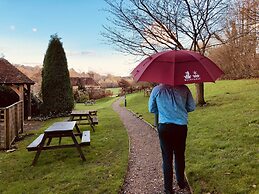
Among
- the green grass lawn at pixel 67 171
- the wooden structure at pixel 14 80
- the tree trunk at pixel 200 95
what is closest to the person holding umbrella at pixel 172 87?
the green grass lawn at pixel 67 171

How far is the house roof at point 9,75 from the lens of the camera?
16686mm

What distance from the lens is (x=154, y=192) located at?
4609mm

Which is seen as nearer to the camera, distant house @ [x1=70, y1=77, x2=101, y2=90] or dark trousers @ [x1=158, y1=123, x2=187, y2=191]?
dark trousers @ [x1=158, y1=123, x2=187, y2=191]

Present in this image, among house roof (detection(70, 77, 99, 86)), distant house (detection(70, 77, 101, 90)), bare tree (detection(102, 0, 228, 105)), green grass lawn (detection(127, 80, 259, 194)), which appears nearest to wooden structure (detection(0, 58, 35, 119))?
bare tree (detection(102, 0, 228, 105))

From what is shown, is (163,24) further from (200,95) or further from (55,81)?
(55,81)

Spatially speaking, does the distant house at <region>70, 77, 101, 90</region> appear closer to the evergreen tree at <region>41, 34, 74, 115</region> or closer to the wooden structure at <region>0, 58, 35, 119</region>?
the evergreen tree at <region>41, 34, 74, 115</region>

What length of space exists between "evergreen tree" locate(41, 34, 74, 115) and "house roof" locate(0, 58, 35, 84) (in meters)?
1.30

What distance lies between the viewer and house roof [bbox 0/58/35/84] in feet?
54.7

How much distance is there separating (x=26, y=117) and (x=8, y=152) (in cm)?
1076

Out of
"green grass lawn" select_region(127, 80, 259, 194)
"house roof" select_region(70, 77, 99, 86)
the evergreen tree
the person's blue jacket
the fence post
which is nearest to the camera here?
the person's blue jacket

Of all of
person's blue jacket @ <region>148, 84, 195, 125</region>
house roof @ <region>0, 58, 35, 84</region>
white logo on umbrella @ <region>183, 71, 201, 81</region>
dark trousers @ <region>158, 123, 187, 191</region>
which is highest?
house roof @ <region>0, 58, 35, 84</region>

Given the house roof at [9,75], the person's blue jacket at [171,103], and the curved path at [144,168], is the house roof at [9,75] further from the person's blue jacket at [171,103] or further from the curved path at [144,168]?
the person's blue jacket at [171,103]

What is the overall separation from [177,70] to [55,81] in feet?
53.1

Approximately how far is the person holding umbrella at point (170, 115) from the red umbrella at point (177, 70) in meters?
0.27
